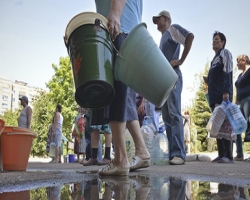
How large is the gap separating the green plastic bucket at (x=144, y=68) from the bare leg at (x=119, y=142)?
0.42 meters

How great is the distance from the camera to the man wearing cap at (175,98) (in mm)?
4160

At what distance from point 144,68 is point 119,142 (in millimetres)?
649

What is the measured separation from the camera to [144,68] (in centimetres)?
205

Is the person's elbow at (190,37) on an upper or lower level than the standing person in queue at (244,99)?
upper

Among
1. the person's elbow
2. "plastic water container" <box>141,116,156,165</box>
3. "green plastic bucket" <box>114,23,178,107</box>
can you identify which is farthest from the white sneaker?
"green plastic bucket" <box>114,23,178,107</box>

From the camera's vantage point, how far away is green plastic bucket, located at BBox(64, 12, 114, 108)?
198 cm

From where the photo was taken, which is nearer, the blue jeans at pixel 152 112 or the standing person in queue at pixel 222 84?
the standing person in queue at pixel 222 84

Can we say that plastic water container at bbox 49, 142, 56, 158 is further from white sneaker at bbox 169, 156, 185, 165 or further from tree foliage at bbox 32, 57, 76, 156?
tree foliage at bbox 32, 57, 76, 156

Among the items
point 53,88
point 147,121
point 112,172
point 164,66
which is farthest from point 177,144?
point 53,88

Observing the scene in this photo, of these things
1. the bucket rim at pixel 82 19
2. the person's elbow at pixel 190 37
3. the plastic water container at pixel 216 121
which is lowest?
the plastic water container at pixel 216 121

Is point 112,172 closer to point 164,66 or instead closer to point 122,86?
point 122,86

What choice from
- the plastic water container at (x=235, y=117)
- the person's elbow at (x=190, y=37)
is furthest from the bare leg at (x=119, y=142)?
the plastic water container at (x=235, y=117)

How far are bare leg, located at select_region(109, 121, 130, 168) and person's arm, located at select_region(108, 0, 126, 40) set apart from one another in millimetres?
641

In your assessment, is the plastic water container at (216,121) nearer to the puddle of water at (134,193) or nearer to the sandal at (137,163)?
the sandal at (137,163)
